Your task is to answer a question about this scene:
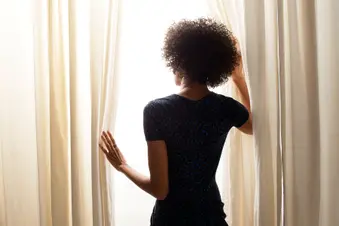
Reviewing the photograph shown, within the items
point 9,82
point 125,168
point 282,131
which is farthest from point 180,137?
point 9,82

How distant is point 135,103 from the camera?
1502mm

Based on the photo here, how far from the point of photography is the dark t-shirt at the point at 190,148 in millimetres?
1172

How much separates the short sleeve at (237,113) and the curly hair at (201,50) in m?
0.09

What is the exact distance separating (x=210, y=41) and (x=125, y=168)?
499 mm

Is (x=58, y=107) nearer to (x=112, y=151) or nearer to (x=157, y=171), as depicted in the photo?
(x=112, y=151)

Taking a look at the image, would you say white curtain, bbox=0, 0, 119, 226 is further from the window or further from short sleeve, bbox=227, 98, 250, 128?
short sleeve, bbox=227, 98, 250, 128

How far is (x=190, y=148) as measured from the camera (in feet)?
3.94

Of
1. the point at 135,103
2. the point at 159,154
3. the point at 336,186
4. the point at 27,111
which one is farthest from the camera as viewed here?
the point at 135,103

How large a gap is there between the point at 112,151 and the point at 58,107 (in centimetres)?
25

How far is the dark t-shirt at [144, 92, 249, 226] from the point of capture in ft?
3.84

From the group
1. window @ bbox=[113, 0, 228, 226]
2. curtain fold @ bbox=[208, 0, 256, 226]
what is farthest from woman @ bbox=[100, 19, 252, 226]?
window @ bbox=[113, 0, 228, 226]

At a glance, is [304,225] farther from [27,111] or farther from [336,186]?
[27,111]

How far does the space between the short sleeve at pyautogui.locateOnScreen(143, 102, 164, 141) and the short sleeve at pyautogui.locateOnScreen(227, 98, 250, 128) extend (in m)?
0.25

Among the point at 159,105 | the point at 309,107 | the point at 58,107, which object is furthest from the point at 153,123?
the point at 309,107
